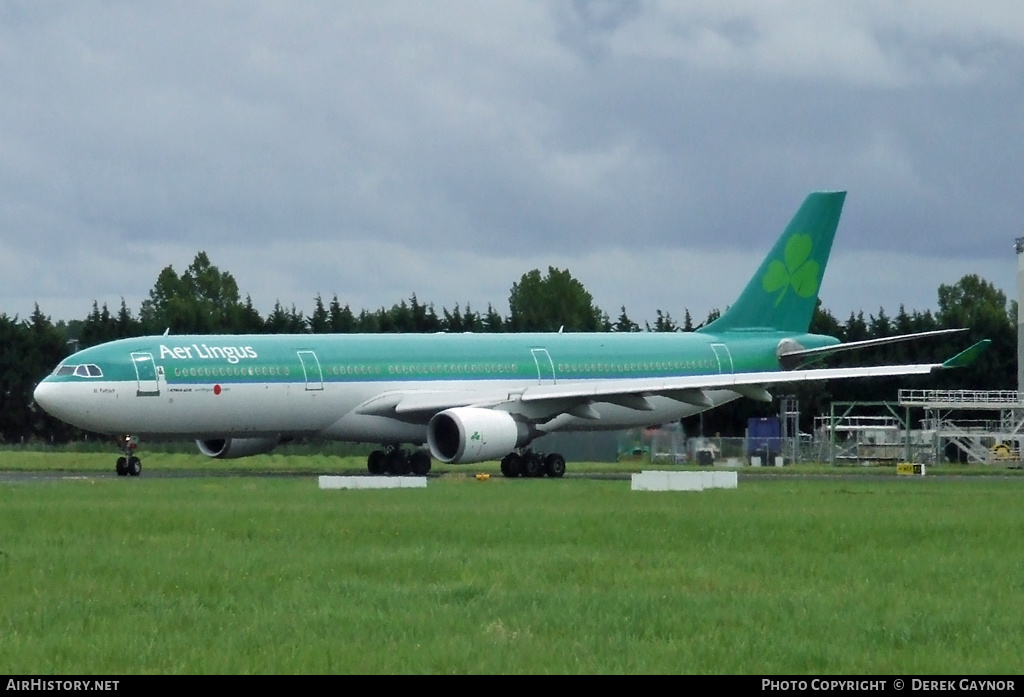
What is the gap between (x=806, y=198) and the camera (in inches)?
2148

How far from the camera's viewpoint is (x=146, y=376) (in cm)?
4156

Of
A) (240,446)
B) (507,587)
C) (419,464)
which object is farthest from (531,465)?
(507,587)

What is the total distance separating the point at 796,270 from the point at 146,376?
22.4 meters

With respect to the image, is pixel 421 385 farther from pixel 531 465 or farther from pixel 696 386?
pixel 696 386

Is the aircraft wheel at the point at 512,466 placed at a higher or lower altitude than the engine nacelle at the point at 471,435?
lower

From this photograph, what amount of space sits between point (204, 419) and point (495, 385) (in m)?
8.69

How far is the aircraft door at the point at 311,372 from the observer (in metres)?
43.8

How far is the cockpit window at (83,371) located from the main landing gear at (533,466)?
11.1 meters

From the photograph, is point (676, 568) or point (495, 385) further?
point (495, 385)

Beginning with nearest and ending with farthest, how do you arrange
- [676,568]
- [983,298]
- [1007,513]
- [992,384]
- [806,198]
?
1. [676,568]
2. [1007,513]
3. [806,198]
4. [992,384]
5. [983,298]

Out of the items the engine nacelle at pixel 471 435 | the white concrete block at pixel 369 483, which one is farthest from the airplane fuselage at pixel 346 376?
the white concrete block at pixel 369 483

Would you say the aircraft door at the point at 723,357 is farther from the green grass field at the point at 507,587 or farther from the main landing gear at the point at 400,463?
the green grass field at the point at 507,587

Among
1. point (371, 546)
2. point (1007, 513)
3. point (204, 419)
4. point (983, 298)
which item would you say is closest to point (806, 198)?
point (204, 419)

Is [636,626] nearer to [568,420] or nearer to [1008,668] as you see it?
[1008,668]
